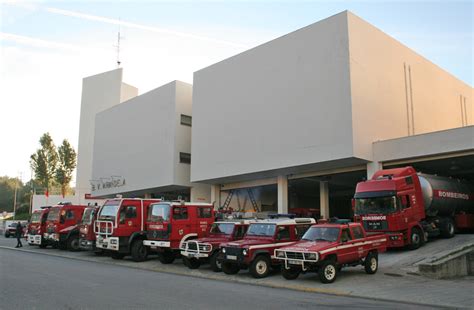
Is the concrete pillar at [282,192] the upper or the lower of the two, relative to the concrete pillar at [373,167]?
lower

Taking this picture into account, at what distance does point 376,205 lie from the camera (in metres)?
19.2

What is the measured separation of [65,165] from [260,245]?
229ft

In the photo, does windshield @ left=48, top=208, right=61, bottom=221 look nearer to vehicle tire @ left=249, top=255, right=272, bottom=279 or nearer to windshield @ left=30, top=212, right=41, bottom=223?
windshield @ left=30, top=212, right=41, bottom=223

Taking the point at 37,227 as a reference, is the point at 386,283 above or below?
below

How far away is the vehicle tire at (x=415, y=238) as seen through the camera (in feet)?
62.4

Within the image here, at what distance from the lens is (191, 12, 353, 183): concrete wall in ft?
87.9

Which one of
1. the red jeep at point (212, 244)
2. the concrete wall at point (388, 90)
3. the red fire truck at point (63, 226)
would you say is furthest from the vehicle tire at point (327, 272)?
the red fire truck at point (63, 226)

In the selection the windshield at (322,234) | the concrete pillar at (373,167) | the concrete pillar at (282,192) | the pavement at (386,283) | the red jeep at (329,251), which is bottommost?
the pavement at (386,283)

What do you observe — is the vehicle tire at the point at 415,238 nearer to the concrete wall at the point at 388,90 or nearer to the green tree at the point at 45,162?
the concrete wall at the point at 388,90

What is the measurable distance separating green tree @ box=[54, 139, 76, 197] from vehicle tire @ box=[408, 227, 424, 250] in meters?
68.0

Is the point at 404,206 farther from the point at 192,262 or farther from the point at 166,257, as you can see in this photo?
the point at 166,257

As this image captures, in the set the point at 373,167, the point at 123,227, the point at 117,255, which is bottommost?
the point at 117,255

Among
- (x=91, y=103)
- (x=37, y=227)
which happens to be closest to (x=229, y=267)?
(x=37, y=227)

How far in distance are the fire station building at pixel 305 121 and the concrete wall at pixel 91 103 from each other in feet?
59.5
